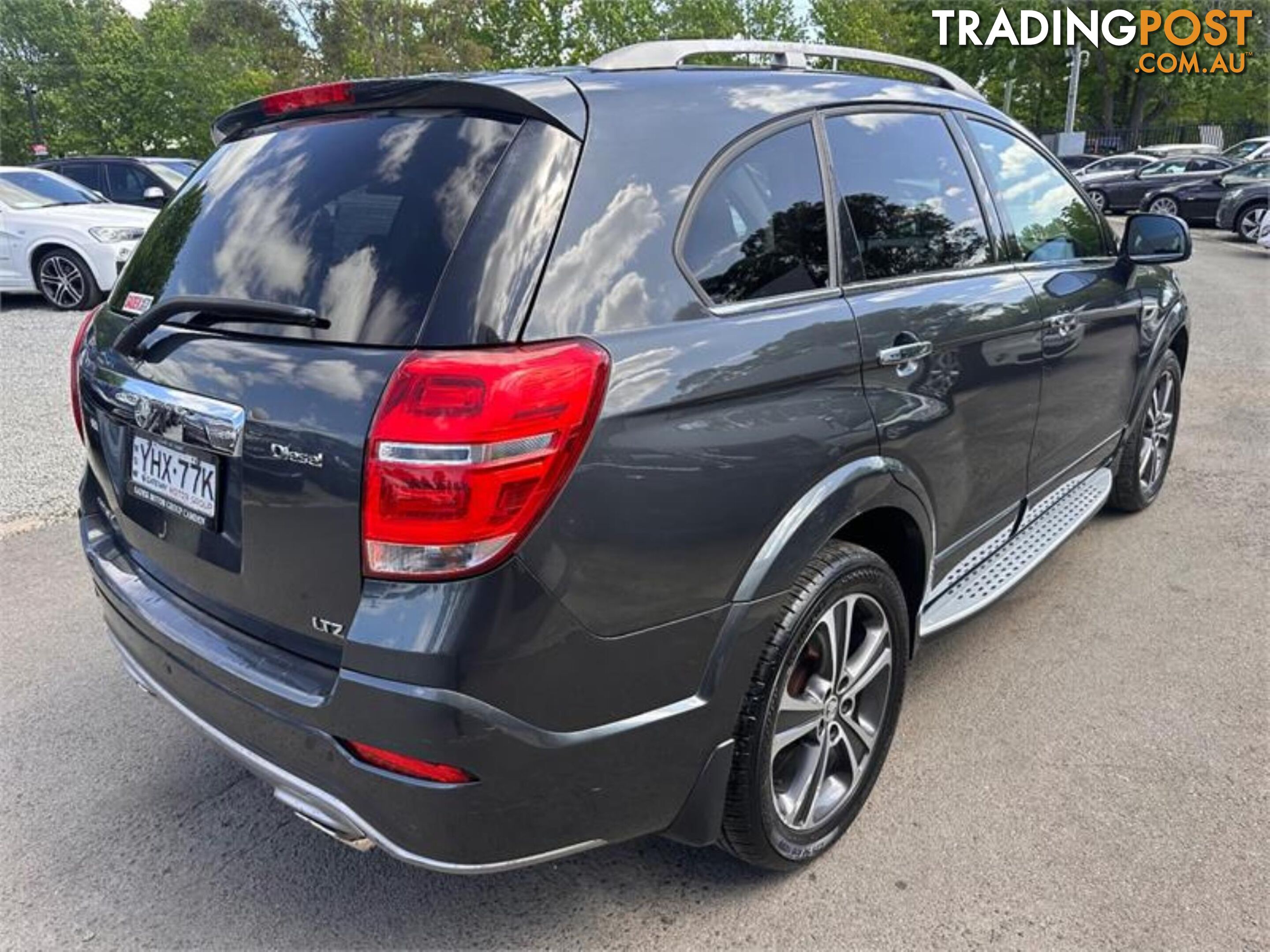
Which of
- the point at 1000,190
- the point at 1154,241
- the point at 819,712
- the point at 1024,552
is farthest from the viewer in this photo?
the point at 1154,241

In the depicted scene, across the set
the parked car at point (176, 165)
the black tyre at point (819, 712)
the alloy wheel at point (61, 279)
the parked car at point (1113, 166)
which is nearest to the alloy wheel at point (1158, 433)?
the black tyre at point (819, 712)

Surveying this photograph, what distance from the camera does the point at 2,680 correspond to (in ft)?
10.5

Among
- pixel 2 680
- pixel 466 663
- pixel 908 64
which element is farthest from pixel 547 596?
pixel 2 680

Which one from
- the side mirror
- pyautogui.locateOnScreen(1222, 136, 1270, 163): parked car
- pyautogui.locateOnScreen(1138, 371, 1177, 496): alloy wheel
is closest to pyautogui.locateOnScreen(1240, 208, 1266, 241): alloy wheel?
pyautogui.locateOnScreen(1222, 136, 1270, 163): parked car

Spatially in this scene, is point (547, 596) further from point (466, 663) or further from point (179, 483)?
point (179, 483)

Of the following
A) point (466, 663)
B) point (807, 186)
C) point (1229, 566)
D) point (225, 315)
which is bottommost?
point (1229, 566)

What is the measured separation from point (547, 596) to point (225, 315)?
0.92 meters

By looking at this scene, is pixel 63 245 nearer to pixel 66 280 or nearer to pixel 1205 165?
pixel 66 280

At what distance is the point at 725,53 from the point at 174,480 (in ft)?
5.60

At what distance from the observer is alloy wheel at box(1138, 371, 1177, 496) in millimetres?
4473

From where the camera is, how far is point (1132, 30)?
35.9 m

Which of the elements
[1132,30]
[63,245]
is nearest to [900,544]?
[63,245]

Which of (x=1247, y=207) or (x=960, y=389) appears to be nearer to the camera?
(x=960, y=389)

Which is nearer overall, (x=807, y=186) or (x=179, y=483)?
(x=179, y=483)
